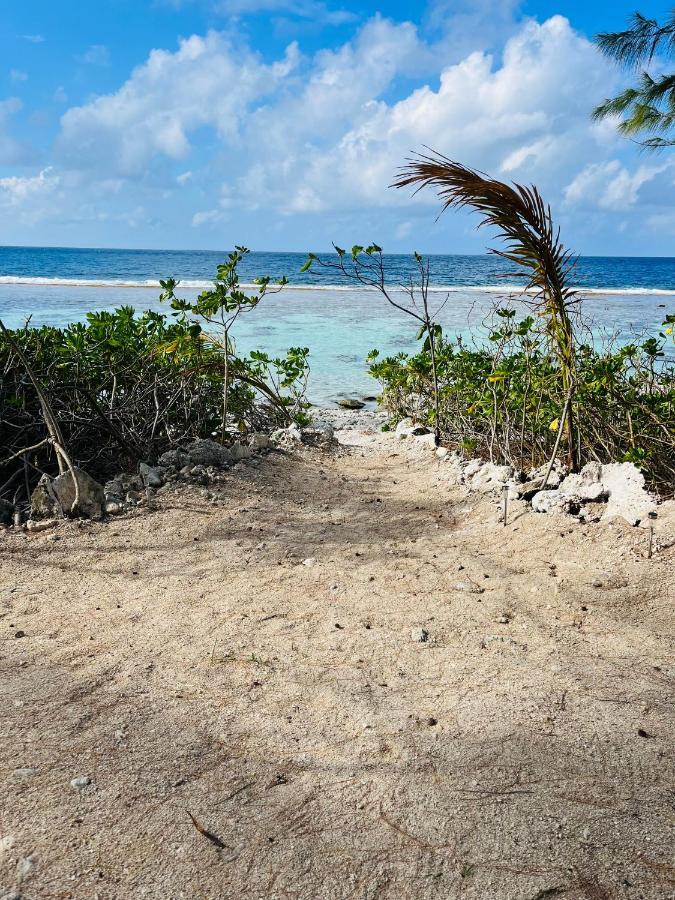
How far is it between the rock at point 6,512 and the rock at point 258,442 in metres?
2.02

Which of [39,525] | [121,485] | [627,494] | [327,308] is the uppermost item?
[327,308]

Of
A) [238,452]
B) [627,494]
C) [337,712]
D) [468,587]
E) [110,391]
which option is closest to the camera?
[337,712]

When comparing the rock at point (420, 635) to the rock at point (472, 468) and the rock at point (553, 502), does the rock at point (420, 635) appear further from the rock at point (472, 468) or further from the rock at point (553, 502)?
the rock at point (472, 468)

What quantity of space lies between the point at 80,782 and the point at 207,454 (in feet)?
10.9

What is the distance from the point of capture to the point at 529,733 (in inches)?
89.8

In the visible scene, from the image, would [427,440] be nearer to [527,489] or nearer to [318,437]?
[318,437]

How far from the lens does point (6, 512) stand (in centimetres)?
436

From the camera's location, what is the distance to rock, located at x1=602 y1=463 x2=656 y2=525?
3906 millimetres

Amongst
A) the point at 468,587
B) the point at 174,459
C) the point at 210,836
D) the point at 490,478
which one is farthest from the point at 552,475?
the point at 210,836

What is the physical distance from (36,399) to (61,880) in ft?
12.9

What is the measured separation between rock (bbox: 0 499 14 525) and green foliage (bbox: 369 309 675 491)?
3301 mm

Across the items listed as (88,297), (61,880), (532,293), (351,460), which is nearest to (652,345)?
(532,293)

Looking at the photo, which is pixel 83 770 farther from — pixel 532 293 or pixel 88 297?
pixel 88 297

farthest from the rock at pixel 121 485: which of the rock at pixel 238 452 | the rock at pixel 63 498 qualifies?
the rock at pixel 238 452
